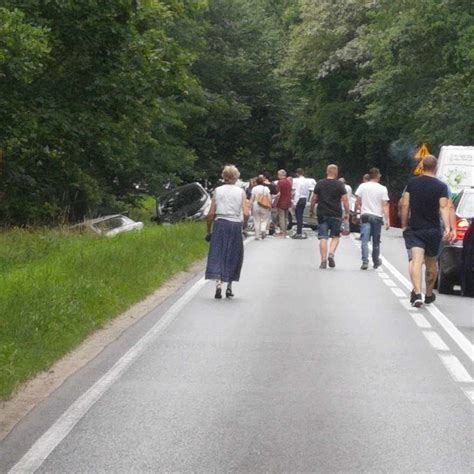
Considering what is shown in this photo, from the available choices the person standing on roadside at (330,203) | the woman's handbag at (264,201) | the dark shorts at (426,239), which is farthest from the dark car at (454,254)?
the woman's handbag at (264,201)

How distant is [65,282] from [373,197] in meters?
8.91

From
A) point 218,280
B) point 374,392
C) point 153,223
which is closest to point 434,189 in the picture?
point 218,280

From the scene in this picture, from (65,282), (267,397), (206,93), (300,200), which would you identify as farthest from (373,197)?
(206,93)

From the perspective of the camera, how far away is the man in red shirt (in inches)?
1513

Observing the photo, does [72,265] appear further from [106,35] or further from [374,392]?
[106,35]

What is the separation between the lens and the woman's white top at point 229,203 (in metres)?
18.2

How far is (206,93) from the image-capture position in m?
53.7

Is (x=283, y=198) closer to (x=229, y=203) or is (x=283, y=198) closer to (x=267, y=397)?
(x=229, y=203)

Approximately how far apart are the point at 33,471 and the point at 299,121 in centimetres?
5726

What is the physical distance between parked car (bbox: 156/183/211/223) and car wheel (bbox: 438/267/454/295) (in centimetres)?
1995

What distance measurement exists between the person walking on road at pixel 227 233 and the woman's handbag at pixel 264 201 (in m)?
18.0

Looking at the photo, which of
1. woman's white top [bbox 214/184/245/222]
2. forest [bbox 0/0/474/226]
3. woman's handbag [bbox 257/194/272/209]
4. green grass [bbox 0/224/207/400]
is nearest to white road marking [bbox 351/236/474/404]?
woman's white top [bbox 214/184/245/222]

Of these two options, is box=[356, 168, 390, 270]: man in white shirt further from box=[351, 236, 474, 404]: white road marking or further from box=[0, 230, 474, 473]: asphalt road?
box=[0, 230, 474, 473]: asphalt road

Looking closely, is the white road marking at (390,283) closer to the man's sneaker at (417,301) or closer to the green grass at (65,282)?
the green grass at (65,282)
